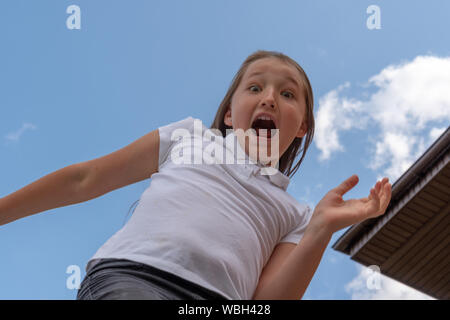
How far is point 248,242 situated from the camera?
164cm

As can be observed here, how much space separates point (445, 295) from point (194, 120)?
647 centimetres

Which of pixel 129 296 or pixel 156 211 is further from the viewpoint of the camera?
pixel 156 211

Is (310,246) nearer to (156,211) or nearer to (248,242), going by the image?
(248,242)

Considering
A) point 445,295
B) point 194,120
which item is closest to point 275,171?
point 194,120

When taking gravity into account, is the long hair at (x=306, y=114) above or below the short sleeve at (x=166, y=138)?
above

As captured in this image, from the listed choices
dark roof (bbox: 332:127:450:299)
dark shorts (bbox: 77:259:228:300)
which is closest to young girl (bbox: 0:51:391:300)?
dark shorts (bbox: 77:259:228:300)

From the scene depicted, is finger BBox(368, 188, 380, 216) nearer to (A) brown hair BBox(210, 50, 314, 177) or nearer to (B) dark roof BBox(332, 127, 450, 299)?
(A) brown hair BBox(210, 50, 314, 177)

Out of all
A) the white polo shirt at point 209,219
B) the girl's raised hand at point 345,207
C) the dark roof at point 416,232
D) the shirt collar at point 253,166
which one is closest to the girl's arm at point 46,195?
the white polo shirt at point 209,219

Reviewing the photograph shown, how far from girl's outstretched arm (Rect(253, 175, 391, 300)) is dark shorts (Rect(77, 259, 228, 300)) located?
0.22 m

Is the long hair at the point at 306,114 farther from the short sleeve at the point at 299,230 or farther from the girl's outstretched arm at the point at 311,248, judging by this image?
the girl's outstretched arm at the point at 311,248

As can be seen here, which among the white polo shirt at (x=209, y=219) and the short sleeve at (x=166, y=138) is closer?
the white polo shirt at (x=209, y=219)

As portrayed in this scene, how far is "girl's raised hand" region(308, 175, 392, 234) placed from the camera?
1.66 metres

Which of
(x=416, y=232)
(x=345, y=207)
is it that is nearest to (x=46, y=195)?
(x=345, y=207)

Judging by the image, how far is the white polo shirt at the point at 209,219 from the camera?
1.49 metres
